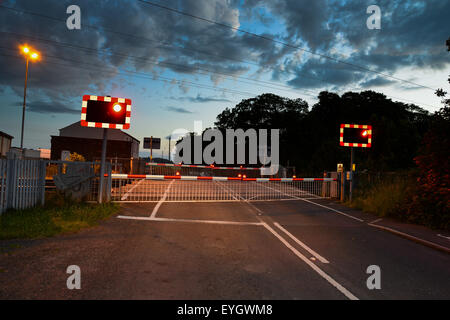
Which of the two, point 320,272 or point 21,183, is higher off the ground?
point 21,183

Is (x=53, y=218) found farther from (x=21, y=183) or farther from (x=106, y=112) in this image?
(x=106, y=112)

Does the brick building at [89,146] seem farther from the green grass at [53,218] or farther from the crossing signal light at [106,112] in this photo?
the green grass at [53,218]

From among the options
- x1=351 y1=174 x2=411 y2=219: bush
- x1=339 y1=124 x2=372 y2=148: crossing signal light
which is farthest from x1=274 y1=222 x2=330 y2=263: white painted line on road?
x1=339 y1=124 x2=372 y2=148: crossing signal light

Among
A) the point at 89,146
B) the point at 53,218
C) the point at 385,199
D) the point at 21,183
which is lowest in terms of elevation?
the point at 53,218

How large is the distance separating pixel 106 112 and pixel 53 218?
395 cm

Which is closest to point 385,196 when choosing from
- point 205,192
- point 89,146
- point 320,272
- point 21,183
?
point 320,272

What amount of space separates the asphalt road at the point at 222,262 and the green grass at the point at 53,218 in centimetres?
42

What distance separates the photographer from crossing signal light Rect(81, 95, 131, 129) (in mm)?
9852

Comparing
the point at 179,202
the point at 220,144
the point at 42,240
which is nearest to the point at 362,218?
the point at 179,202

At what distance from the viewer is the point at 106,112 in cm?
1002

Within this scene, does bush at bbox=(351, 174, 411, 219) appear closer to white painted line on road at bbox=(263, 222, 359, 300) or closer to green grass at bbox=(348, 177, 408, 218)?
green grass at bbox=(348, 177, 408, 218)

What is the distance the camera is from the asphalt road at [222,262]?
390 cm

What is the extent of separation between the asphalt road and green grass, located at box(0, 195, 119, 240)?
0.42 m
